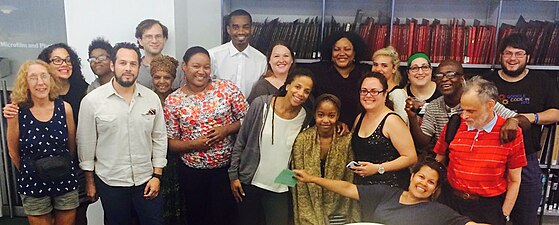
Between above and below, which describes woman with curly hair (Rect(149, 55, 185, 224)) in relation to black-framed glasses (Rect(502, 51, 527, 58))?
below

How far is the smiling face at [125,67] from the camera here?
1.97 meters

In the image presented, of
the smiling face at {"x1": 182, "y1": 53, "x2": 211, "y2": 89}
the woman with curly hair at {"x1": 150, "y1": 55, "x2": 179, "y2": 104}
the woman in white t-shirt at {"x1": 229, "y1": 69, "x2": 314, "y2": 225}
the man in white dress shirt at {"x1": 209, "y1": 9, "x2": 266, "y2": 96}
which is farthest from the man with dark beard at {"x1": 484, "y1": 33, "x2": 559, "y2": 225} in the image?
the woman with curly hair at {"x1": 150, "y1": 55, "x2": 179, "y2": 104}

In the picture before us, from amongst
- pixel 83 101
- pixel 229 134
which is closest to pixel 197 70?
pixel 229 134

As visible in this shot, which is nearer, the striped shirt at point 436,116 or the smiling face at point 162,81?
the striped shirt at point 436,116

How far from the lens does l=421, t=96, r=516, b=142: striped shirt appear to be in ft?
6.27

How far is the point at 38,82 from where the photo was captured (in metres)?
1.88

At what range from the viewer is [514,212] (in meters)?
2.03

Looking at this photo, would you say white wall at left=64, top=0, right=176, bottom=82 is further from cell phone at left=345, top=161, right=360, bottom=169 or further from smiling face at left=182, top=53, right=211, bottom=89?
cell phone at left=345, top=161, right=360, bottom=169

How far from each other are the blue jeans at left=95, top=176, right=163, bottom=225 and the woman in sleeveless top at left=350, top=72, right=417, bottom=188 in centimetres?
102

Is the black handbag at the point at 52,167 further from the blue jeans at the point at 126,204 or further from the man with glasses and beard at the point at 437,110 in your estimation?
the man with glasses and beard at the point at 437,110

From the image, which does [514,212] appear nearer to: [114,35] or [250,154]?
[250,154]

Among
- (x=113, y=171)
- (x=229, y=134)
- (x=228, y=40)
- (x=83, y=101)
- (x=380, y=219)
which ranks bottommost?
(x=380, y=219)

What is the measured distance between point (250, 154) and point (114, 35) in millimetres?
822

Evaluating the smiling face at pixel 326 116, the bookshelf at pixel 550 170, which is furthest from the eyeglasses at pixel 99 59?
the bookshelf at pixel 550 170
